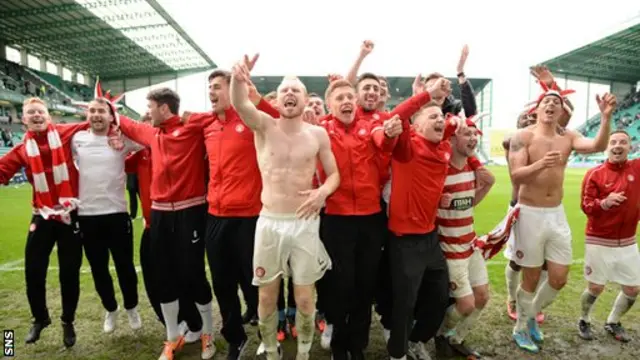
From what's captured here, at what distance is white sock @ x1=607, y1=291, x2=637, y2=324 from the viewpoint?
4.24 m

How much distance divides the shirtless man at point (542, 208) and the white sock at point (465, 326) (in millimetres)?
638

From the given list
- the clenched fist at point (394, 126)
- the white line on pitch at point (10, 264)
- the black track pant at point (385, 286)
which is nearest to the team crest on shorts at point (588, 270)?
the black track pant at point (385, 286)

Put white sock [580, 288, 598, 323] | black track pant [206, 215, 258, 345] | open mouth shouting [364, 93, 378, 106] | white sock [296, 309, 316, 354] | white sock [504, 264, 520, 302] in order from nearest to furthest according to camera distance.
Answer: white sock [296, 309, 316, 354] < black track pant [206, 215, 258, 345] < open mouth shouting [364, 93, 378, 106] < white sock [580, 288, 598, 323] < white sock [504, 264, 520, 302]

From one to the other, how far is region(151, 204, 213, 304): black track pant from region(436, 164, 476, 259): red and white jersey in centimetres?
225

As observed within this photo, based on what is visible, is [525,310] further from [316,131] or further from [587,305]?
[316,131]

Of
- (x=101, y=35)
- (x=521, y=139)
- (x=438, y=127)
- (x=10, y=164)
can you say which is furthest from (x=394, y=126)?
(x=101, y=35)

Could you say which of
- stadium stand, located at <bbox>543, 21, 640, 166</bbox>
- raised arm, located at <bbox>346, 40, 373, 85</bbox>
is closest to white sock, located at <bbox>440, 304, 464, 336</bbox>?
raised arm, located at <bbox>346, 40, 373, 85</bbox>

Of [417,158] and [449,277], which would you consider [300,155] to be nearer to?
[417,158]

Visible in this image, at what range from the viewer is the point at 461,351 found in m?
3.81

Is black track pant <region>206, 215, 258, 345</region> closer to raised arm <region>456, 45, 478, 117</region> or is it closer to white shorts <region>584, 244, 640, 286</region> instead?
raised arm <region>456, 45, 478, 117</region>

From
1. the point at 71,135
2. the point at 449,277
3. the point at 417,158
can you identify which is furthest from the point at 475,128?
the point at 71,135

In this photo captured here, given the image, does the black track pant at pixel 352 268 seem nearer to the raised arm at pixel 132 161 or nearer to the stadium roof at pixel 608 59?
the raised arm at pixel 132 161

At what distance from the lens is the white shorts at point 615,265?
13.7ft

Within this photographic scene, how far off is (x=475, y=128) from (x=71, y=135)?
412 cm
